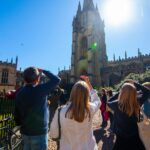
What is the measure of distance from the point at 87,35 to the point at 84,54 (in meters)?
4.53

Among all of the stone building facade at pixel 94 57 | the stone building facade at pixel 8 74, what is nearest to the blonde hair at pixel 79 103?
the stone building facade at pixel 94 57

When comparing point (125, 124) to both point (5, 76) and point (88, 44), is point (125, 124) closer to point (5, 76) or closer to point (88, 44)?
point (88, 44)

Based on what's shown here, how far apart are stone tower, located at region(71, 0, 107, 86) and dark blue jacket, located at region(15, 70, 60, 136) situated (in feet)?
120

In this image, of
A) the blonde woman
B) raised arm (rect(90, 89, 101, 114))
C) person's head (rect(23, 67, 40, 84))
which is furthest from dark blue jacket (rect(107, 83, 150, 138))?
person's head (rect(23, 67, 40, 84))

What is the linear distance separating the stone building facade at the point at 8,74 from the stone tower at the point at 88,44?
43.6 ft

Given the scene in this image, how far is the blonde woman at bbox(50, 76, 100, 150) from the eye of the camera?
2.57 metres

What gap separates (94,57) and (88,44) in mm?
3245

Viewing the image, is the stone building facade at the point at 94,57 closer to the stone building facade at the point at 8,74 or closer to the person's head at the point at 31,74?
the stone building facade at the point at 8,74

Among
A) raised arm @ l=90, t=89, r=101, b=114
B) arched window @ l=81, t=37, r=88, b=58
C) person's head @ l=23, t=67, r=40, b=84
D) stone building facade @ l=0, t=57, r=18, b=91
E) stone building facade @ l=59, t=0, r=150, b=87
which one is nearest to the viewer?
raised arm @ l=90, t=89, r=101, b=114

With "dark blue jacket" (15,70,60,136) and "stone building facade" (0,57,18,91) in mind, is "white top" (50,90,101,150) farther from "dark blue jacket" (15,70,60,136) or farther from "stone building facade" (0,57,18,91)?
"stone building facade" (0,57,18,91)

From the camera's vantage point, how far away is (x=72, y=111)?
8.51 ft

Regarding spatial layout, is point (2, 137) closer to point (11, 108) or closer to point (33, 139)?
point (33, 139)

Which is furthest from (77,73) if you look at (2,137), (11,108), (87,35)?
(2,137)

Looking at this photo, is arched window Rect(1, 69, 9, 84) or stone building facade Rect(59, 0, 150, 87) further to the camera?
arched window Rect(1, 69, 9, 84)
